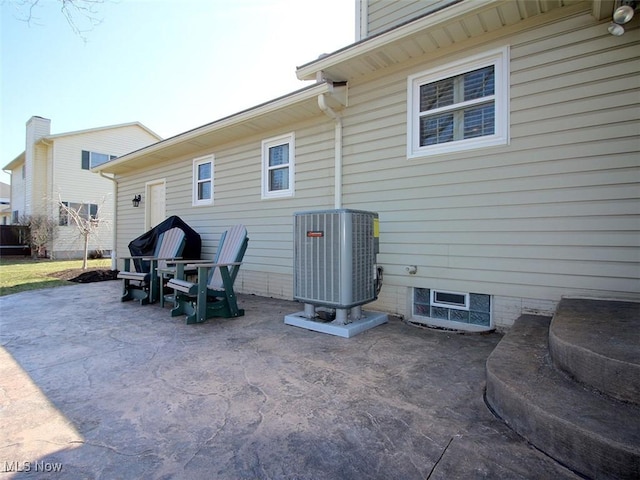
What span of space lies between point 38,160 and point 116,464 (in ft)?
60.4

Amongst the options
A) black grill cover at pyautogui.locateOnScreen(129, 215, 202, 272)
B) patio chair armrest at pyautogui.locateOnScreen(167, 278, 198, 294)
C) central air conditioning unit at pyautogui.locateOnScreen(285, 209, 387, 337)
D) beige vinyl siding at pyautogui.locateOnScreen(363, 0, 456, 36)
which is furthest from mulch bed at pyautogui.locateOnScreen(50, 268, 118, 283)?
beige vinyl siding at pyautogui.locateOnScreen(363, 0, 456, 36)

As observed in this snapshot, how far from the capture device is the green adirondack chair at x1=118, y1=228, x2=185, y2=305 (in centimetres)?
491

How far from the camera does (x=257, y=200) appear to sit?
5.66m

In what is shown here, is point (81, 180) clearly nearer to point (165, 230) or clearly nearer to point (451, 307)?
point (165, 230)

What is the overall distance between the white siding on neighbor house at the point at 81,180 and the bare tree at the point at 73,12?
1230 cm

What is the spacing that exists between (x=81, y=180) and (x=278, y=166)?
13.9 m

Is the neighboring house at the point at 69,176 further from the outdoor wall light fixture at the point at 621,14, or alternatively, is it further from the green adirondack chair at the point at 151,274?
the outdoor wall light fixture at the point at 621,14

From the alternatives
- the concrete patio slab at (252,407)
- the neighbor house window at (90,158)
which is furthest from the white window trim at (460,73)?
the neighbor house window at (90,158)

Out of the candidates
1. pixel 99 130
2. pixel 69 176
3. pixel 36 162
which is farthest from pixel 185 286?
pixel 36 162

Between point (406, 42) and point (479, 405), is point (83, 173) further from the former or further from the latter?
point (479, 405)

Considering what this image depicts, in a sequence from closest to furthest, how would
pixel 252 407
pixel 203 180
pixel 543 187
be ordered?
1. pixel 252 407
2. pixel 543 187
3. pixel 203 180

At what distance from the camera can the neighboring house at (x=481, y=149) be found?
107 inches

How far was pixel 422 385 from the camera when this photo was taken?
2180 millimetres

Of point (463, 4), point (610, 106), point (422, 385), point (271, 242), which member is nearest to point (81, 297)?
point (271, 242)
